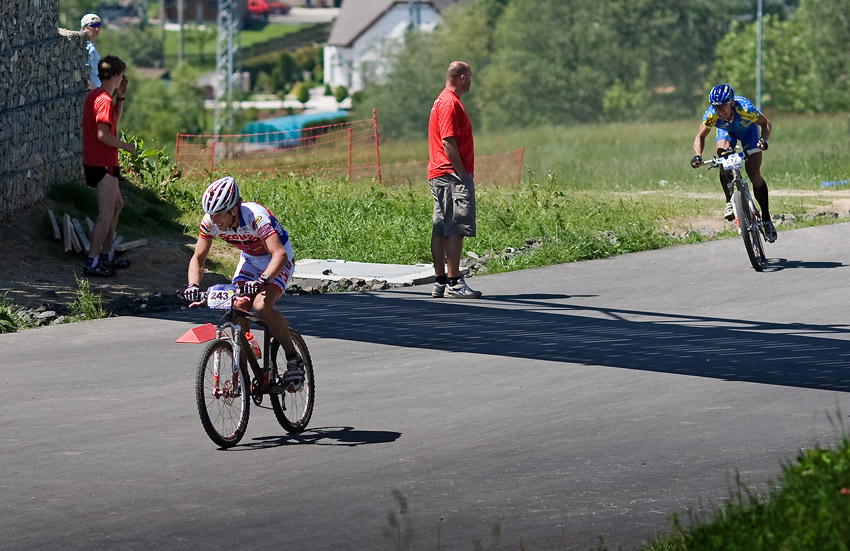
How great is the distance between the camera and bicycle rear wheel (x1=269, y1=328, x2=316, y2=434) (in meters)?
8.32

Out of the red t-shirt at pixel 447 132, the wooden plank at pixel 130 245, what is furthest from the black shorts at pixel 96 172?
the red t-shirt at pixel 447 132

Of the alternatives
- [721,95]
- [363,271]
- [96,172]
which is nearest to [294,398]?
[96,172]

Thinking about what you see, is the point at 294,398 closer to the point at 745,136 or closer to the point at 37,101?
the point at 745,136

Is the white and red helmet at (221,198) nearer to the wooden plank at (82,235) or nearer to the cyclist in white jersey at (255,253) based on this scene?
the cyclist in white jersey at (255,253)

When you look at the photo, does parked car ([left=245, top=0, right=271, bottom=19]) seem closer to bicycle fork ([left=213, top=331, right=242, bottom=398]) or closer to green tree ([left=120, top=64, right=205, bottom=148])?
green tree ([left=120, top=64, right=205, bottom=148])

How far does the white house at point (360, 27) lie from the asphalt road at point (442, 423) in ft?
409

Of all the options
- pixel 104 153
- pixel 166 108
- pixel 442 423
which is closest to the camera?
pixel 442 423

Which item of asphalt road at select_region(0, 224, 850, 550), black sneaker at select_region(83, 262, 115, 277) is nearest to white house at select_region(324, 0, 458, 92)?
black sneaker at select_region(83, 262, 115, 277)

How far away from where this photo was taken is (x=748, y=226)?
580 inches

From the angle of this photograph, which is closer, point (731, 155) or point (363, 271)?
point (731, 155)

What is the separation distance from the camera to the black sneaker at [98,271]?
13969mm

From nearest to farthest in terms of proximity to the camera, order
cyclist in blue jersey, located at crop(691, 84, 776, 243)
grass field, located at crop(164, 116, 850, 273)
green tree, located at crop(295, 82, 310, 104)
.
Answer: cyclist in blue jersey, located at crop(691, 84, 776, 243), grass field, located at crop(164, 116, 850, 273), green tree, located at crop(295, 82, 310, 104)

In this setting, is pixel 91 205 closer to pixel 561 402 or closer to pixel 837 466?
pixel 561 402

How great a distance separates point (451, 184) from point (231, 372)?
5.90m
